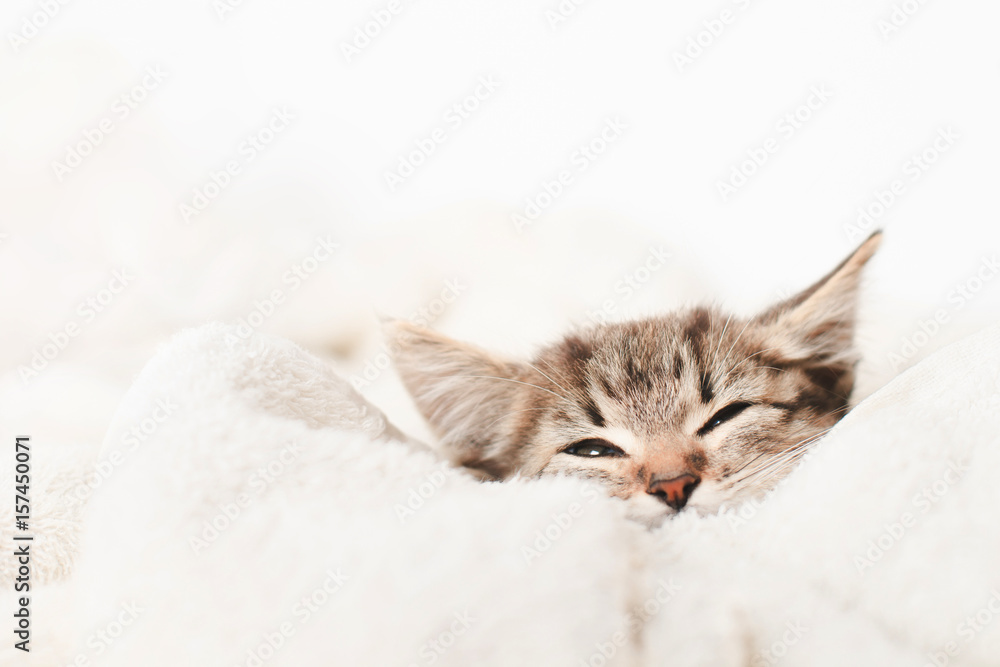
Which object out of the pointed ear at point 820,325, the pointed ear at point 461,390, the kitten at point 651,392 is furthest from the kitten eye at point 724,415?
the pointed ear at point 461,390

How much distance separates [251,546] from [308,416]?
23 centimetres

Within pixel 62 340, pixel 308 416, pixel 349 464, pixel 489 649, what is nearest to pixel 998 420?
pixel 489 649

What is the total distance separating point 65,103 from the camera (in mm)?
1551

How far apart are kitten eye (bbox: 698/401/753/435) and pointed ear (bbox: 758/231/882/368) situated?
0.44 feet

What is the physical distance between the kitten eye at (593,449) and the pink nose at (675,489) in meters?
0.15

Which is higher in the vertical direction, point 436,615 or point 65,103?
point 436,615

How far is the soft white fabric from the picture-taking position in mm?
511

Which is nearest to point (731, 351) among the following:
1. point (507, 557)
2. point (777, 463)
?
point (777, 463)

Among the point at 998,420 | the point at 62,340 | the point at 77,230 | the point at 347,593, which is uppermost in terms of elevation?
the point at 998,420

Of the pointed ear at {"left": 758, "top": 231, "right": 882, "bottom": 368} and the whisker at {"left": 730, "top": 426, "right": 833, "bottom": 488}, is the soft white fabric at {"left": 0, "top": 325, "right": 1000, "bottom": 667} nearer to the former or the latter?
the whisker at {"left": 730, "top": 426, "right": 833, "bottom": 488}

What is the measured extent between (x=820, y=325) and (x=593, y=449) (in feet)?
1.48

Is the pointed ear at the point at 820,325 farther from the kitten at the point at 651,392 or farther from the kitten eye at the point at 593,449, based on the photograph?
the kitten eye at the point at 593,449

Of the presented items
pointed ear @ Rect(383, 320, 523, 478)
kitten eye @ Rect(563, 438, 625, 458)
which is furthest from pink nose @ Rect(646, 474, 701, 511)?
pointed ear @ Rect(383, 320, 523, 478)

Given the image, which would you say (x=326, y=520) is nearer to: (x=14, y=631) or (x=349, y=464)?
(x=349, y=464)
